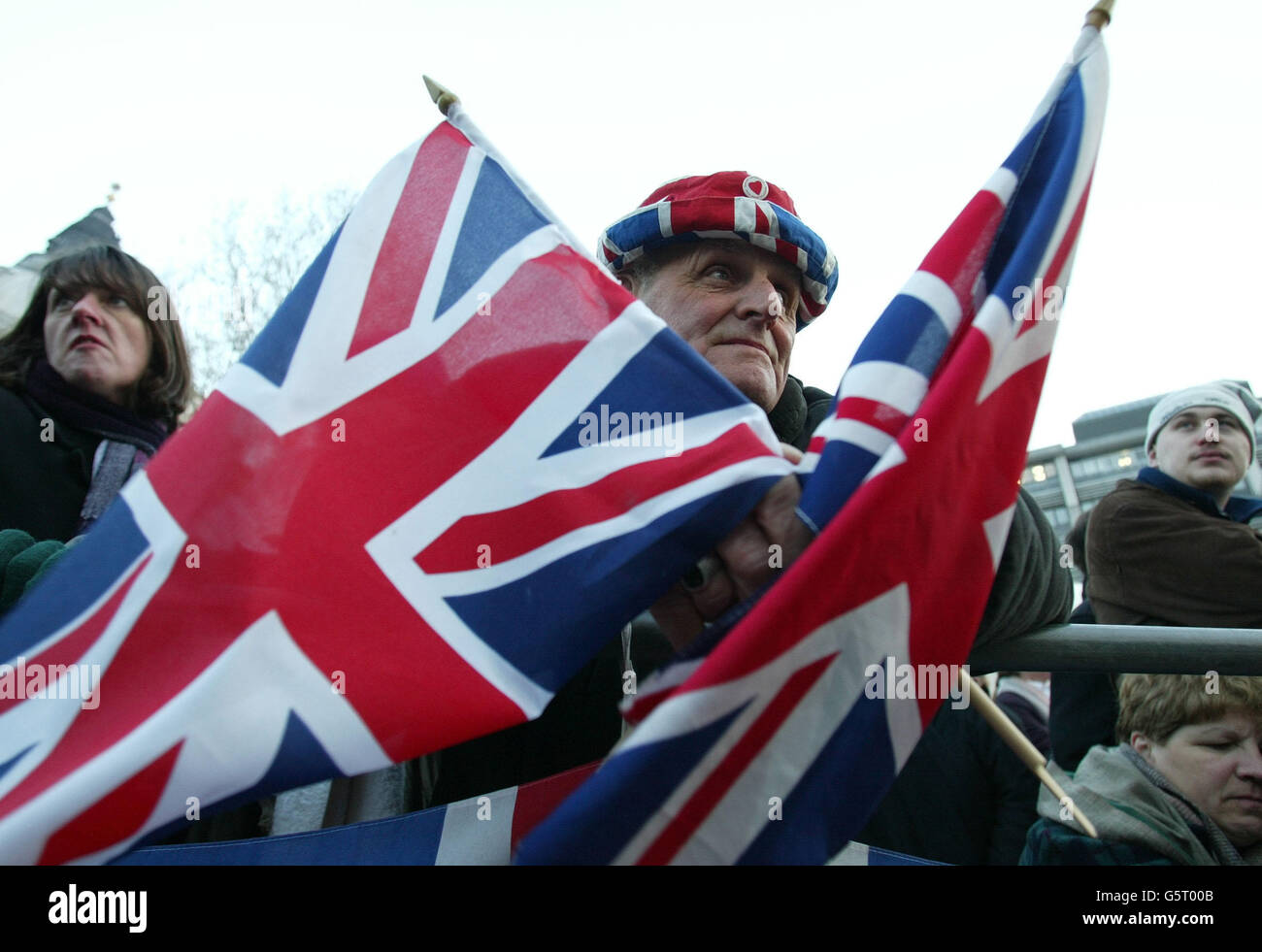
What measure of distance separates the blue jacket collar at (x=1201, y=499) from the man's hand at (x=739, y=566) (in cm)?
196

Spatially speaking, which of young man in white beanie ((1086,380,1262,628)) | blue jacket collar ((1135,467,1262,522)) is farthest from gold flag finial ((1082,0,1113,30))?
blue jacket collar ((1135,467,1262,522))

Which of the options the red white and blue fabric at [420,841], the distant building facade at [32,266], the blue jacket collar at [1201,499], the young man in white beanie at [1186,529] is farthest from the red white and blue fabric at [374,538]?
the distant building facade at [32,266]

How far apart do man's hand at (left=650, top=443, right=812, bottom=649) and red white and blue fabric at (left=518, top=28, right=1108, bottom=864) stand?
5cm

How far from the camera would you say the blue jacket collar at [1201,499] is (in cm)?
291

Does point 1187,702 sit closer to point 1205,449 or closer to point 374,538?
point 1205,449

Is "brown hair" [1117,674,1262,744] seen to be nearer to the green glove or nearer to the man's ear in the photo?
the man's ear

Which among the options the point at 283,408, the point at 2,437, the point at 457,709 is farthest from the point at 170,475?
the point at 2,437

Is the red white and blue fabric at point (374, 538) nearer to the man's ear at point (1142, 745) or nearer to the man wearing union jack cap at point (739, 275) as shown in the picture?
the man wearing union jack cap at point (739, 275)

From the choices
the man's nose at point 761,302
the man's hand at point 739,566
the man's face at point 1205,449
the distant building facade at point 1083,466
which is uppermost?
the distant building facade at point 1083,466

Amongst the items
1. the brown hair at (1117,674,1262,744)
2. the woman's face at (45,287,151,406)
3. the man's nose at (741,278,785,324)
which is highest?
the woman's face at (45,287,151,406)

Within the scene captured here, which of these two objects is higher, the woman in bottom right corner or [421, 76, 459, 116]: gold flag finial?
[421, 76, 459, 116]: gold flag finial

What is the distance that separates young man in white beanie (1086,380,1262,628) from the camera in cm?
258

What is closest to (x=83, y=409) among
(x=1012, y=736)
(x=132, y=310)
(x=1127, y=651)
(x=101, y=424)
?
(x=101, y=424)
